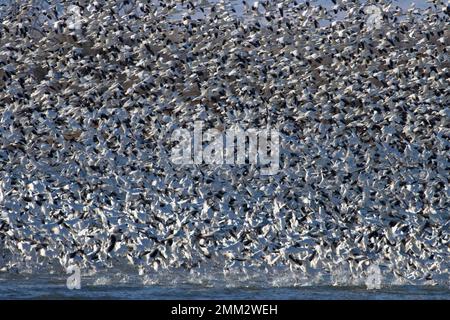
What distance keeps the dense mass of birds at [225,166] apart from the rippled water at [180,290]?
0.67 metres

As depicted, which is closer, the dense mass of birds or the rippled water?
the rippled water

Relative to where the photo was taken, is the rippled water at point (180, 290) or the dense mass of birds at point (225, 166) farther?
the dense mass of birds at point (225, 166)

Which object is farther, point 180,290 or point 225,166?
point 225,166

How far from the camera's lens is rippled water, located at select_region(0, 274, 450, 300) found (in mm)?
28750

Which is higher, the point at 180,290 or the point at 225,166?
the point at 225,166

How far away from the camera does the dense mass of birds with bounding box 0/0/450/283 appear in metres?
31.5

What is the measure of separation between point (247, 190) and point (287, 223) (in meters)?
3.54

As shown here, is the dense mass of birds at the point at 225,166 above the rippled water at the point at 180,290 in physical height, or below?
above

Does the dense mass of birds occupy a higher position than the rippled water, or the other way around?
the dense mass of birds

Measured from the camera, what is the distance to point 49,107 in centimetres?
4659

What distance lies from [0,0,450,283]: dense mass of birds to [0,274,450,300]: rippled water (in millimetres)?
665

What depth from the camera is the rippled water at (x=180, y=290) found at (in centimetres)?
2875

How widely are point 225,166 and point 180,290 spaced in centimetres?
1159

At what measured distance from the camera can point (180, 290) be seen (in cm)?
2942
